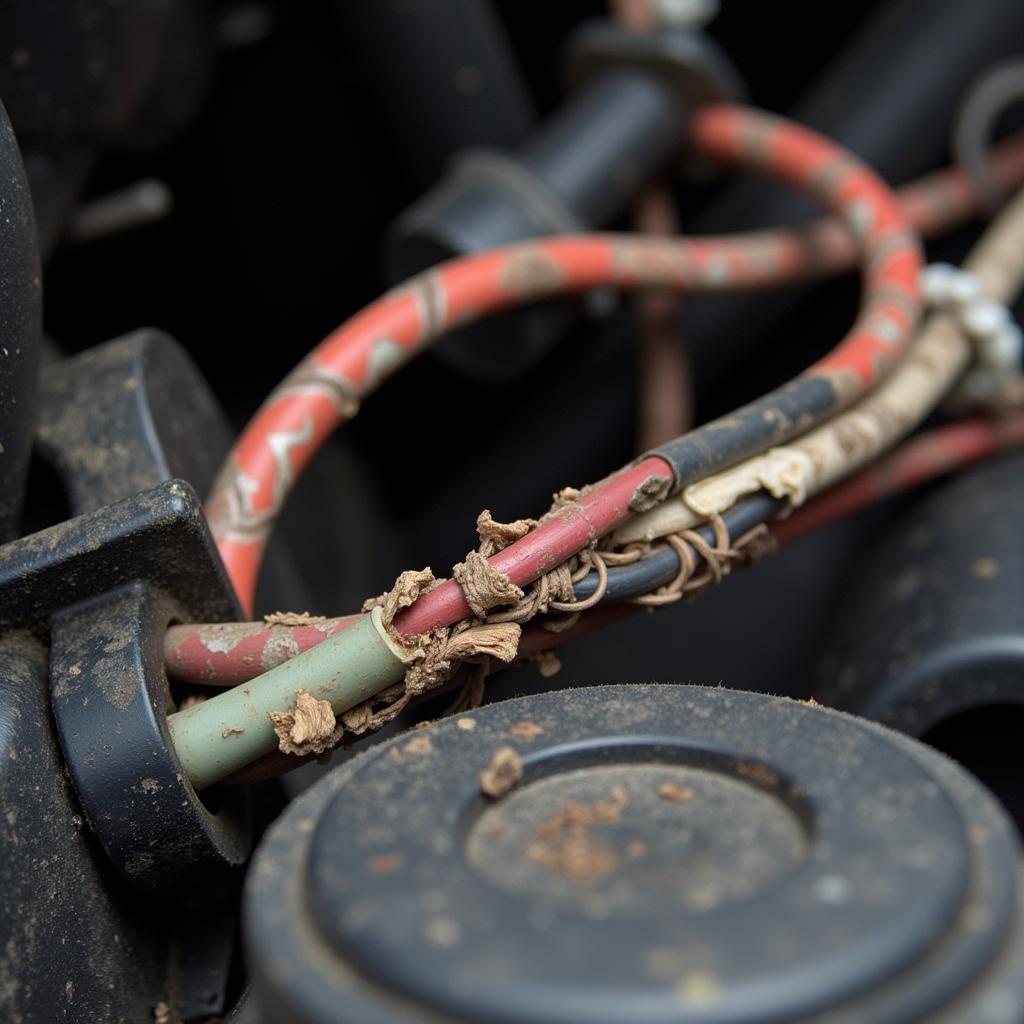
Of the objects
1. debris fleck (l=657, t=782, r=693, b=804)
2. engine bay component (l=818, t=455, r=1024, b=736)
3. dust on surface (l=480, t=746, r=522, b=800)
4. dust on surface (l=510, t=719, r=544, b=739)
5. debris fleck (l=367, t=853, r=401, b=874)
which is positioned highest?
debris fleck (l=367, t=853, r=401, b=874)

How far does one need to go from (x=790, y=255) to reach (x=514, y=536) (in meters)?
0.70

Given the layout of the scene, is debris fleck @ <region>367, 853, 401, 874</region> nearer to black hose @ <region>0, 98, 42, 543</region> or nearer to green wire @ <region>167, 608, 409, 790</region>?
green wire @ <region>167, 608, 409, 790</region>

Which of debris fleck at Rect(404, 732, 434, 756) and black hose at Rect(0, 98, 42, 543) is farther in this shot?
black hose at Rect(0, 98, 42, 543)

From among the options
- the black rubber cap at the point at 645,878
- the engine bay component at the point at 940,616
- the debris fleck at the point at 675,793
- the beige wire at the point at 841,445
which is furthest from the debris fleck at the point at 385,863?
the engine bay component at the point at 940,616

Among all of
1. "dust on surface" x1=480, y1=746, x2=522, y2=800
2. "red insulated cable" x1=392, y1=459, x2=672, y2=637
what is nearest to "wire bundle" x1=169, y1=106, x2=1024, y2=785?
"red insulated cable" x1=392, y1=459, x2=672, y2=637

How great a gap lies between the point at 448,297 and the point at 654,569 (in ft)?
1.16

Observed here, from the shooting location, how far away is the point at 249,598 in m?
0.74

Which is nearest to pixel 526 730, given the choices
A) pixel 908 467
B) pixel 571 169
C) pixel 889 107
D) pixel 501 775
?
pixel 501 775

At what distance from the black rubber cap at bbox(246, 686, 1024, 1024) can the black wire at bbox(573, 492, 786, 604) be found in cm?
10

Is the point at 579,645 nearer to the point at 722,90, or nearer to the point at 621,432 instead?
the point at 621,432

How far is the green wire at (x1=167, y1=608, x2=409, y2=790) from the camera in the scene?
0.58 m

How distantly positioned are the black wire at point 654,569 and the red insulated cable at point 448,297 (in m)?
0.23

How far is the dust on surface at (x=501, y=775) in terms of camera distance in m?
0.48

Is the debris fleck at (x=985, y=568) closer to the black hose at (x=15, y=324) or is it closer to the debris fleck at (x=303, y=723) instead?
the debris fleck at (x=303, y=723)
